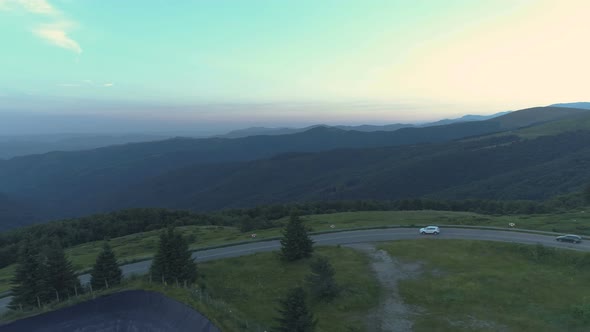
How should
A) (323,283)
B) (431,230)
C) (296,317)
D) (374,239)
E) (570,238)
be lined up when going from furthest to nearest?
(431,230)
(374,239)
(570,238)
(323,283)
(296,317)

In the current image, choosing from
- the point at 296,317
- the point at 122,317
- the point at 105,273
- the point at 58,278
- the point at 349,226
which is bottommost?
the point at 349,226

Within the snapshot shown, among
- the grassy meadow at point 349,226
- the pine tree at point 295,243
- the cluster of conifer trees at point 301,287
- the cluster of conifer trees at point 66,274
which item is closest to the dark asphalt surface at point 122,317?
the cluster of conifer trees at point 66,274

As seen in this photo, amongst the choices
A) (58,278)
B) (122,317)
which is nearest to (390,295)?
(122,317)

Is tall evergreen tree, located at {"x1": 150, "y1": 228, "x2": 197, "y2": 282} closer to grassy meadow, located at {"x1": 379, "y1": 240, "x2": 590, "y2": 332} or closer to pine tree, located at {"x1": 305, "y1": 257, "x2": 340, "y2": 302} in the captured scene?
pine tree, located at {"x1": 305, "y1": 257, "x2": 340, "y2": 302}

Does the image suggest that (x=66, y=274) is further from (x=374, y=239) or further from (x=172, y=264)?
(x=374, y=239)

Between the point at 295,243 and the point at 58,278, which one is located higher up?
the point at 58,278

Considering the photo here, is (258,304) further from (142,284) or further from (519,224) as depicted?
(519,224)

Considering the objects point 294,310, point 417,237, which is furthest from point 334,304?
point 417,237

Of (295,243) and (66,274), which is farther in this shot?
(295,243)

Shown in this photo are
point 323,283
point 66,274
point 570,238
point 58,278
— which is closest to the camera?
point 58,278
